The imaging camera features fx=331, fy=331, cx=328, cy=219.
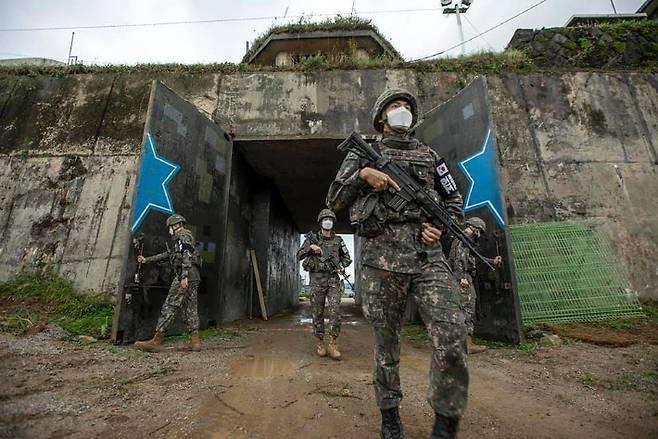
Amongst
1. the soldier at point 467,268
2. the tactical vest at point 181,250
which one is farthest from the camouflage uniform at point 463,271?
the tactical vest at point 181,250

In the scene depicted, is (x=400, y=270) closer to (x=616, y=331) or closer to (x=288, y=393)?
(x=288, y=393)

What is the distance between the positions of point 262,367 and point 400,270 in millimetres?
2457

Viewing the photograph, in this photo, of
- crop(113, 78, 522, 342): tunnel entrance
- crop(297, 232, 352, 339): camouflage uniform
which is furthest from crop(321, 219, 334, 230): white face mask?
crop(113, 78, 522, 342): tunnel entrance

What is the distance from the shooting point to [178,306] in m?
4.50

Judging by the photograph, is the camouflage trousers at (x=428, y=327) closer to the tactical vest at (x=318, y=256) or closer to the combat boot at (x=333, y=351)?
the combat boot at (x=333, y=351)

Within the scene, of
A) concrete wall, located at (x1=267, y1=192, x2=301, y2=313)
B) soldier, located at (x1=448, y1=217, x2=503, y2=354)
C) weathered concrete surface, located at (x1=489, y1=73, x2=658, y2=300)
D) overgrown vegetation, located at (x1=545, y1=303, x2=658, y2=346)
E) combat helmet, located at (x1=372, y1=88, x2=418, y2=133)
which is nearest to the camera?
combat helmet, located at (x1=372, y1=88, x2=418, y2=133)

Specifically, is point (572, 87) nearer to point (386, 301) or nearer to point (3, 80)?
point (386, 301)

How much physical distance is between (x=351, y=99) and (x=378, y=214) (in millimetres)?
5906

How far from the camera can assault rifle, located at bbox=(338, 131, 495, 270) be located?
7.22ft

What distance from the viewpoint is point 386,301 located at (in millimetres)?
2096

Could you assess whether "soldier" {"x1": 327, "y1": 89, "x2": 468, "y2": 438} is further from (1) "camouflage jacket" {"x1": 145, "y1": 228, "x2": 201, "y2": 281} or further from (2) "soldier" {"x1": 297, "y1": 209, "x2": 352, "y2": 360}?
(1) "camouflage jacket" {"x1": 145, "y1": 228, "x2": 201, "y2": 281}

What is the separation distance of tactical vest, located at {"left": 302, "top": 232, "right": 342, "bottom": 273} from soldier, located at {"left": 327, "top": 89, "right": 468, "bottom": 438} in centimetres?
259

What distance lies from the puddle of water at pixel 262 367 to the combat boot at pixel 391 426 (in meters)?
1.74

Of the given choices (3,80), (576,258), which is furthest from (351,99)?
(3,80)
